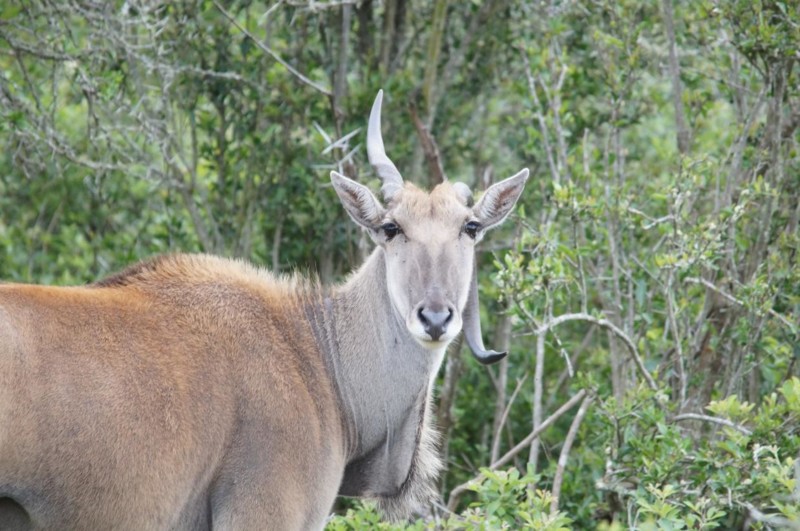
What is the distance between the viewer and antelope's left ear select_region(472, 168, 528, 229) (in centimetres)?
633

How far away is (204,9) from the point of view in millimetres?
9305

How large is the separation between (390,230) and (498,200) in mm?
646

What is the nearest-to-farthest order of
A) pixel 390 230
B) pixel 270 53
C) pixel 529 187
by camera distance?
pixel 390 230 < pixel 270 53 < pixel 529 187

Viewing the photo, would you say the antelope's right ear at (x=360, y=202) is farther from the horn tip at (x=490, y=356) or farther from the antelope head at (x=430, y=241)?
the horn tip at (x=490, y=356)

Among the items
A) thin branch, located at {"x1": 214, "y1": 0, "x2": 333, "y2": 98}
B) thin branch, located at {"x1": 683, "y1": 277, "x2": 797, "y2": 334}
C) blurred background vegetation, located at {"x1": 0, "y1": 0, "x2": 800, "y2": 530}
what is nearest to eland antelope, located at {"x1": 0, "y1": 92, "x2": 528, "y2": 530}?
blurred background vegetation, located at {"x1": 0, "y1": 0, "x2": 800, "y2": 530}

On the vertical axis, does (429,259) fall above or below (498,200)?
below

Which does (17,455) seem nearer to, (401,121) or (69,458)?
(69,458)

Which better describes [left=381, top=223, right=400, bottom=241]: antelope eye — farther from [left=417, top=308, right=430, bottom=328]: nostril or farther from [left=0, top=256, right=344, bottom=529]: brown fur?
[left=0, top=256, right=344, bottom=529]: brown fur

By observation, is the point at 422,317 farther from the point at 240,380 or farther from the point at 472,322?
the point at 240,380

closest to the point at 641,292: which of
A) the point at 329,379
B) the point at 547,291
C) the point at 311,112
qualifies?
the point at 547,291

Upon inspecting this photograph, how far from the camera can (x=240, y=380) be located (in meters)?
5.62

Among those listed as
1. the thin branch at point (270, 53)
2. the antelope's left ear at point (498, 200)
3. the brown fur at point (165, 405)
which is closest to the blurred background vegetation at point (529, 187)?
the thin branch at point (270, 53)

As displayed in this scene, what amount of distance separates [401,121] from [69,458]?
5.40m

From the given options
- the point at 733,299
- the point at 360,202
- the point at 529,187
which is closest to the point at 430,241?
the point at 360,202
